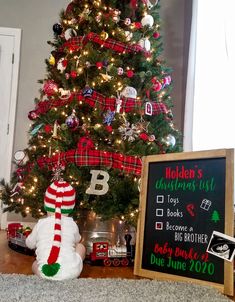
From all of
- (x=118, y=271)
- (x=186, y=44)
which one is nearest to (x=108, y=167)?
(x=118, y=271)

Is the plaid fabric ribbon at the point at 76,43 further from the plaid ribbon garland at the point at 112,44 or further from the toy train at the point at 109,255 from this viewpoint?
the toy train at the point at 109,255

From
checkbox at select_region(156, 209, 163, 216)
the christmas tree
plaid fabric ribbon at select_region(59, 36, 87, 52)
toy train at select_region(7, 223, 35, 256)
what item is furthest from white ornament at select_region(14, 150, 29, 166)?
checkbox at select_region(156, 209, 163, 216)

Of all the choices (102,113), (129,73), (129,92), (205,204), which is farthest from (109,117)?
(205,204)

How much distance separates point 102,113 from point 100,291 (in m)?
0.96

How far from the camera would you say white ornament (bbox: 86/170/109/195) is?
1693 millimetres

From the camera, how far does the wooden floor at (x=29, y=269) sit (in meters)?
1.50

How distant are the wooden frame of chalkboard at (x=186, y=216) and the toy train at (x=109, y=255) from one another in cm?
24

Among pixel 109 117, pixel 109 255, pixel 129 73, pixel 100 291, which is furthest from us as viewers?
pixel 129 73

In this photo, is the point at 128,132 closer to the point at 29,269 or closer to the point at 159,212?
the point at 159,212

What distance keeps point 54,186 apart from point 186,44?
80.7 inches

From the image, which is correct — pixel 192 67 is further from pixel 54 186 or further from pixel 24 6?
pixel 24 6

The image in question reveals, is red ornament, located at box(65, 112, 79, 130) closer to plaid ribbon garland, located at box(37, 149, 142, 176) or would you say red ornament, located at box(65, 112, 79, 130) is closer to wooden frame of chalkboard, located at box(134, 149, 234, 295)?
plaid ribbon garland, located at box(37, 149, 142, 176)

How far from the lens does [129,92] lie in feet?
6.12

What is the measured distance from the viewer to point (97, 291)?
1207mm
